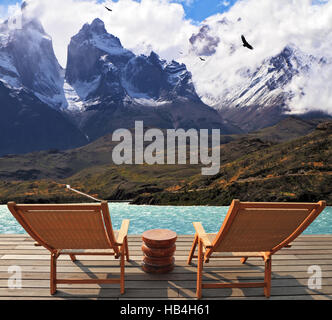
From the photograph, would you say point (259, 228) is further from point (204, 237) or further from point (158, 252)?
point (158, 252)

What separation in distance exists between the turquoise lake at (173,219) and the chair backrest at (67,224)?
6.64m

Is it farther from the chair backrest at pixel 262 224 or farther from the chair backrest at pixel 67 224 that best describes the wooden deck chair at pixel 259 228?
the chair backrest at pixel 67 224

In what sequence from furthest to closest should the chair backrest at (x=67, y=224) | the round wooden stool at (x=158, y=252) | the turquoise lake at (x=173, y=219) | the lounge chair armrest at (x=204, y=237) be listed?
the turquoise lake at (x=173, y=219)
the round wooden stool at (x=158, y=252)
the lounge chair armrest at (x=204, y=237)
the chair backrest at (x=67, y=224)

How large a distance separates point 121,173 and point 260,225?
248 ft

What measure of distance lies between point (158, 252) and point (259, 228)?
148 cm

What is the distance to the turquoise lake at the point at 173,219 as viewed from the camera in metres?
10.6

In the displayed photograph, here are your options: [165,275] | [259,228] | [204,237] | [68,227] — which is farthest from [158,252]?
[259,228]

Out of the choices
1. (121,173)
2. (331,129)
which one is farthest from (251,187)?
(121,173)

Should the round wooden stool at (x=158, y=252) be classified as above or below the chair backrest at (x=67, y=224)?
below

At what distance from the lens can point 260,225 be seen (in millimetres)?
3492

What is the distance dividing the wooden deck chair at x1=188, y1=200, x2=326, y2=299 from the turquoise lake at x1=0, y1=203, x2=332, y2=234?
628cm

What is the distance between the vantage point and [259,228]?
3529 mm

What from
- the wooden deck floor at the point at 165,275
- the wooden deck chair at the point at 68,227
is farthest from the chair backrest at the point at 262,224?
the wooden deck chair at the point at 68,227
